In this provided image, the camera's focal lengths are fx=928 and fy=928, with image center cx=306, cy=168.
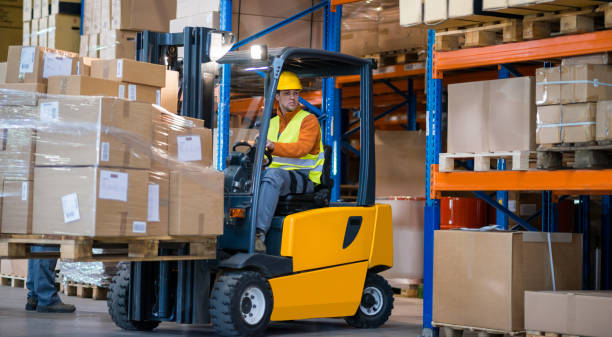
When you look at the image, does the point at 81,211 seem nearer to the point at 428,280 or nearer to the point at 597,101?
the point at 428,280

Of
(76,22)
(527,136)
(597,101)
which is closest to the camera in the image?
(597,101)

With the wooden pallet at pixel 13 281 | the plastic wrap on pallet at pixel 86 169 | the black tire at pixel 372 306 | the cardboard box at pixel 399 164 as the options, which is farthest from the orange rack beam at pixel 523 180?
the wooden pallet at pixel 13 281

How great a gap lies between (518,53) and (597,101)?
2.57ft

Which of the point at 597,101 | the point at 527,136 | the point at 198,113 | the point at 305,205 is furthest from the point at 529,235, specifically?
the point at 198,113

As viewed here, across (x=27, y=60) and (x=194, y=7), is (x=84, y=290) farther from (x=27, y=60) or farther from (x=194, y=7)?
(x=27, y=60)

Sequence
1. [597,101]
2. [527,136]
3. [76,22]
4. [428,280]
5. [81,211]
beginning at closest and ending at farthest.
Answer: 1. [81,211]
2. [597,101]
3. [527,136]
4. [428,280]
5. [76,22]

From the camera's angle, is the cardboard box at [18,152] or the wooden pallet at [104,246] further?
the cardboard box at [18,152]

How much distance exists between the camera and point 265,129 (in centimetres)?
663

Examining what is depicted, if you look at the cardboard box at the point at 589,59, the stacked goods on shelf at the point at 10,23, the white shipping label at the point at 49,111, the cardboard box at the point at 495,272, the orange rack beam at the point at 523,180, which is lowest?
the cardboard box at the point at 495,272

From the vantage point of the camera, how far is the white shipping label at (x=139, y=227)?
582 centimetres

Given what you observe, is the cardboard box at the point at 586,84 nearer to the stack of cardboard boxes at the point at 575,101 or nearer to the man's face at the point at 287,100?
the stack of cardboard boxes at the point at 575,101

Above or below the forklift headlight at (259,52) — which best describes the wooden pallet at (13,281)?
below

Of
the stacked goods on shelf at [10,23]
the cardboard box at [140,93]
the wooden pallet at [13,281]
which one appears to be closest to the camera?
the cardboard box at [140,93]

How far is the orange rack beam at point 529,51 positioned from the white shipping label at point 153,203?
2413 mm
